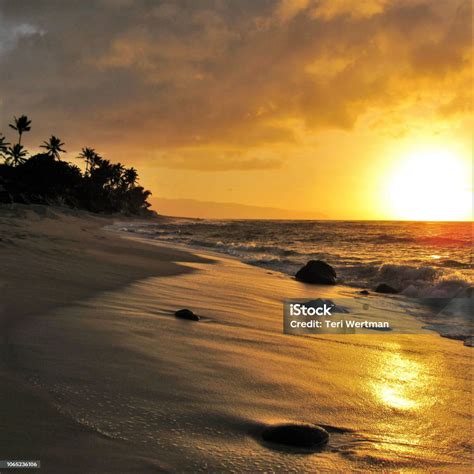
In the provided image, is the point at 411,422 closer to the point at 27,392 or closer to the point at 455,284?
the point at 27,392

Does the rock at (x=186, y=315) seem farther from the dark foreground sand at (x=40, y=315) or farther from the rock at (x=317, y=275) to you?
the rock at (x=317, y=275)

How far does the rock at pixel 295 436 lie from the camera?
127 inches

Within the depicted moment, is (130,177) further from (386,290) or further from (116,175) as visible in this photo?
(386,290)

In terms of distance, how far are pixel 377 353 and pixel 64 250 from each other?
37.2ft

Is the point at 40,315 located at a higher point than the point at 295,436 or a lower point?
higher

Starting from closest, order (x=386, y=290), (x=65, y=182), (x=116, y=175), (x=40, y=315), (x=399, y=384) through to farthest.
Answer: (x=399, y=384), (x=40, y=315), (x=386, y=290), (x=65, y=182), (x=116, y=175)

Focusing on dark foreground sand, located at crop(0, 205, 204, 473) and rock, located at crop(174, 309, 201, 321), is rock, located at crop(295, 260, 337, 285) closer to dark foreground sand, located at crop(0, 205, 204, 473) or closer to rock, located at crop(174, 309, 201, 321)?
dark foreground sand, located at crop(0, 205, 204, 473)

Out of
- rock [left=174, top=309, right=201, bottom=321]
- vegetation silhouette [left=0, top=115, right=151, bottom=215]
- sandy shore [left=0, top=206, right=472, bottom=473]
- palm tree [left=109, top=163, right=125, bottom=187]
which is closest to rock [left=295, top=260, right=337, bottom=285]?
sandy shore [left=0, top=206, right=472, bottom=473]

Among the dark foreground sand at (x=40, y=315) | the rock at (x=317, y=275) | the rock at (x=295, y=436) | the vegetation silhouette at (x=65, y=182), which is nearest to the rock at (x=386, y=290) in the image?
the rock at (x=317, y=275)

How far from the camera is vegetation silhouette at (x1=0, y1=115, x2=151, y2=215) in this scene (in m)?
61.1

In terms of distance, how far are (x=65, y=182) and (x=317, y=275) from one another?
216ft

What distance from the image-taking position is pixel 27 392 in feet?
11.5

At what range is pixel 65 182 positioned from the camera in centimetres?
7300

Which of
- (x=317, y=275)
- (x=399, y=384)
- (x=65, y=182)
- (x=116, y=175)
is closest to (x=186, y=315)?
(x=399, y=384)
